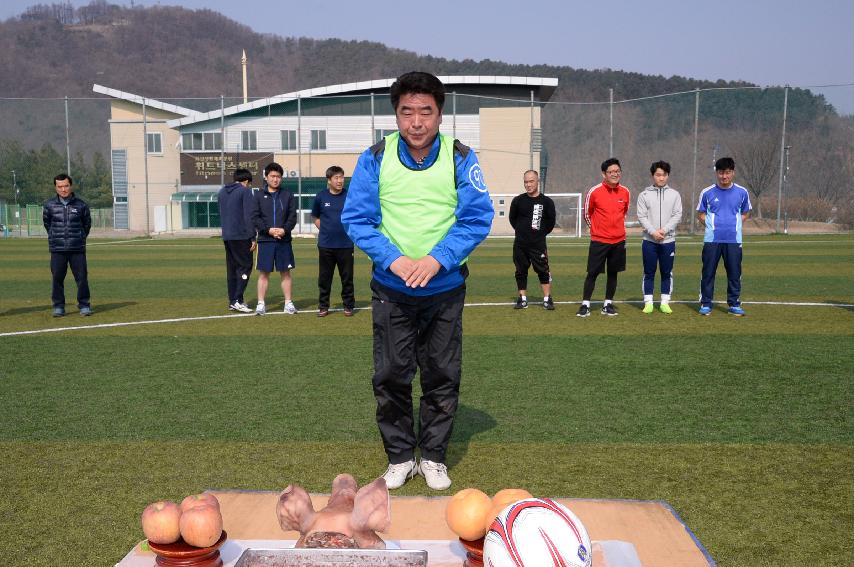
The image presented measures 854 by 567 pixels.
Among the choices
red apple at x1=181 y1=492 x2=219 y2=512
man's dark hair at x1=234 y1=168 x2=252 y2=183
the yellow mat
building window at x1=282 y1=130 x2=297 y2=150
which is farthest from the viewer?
building window at x1=282 y1=130 x2=297 y2=150

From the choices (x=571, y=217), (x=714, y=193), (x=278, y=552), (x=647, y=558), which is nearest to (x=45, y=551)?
(x=278, y=552)

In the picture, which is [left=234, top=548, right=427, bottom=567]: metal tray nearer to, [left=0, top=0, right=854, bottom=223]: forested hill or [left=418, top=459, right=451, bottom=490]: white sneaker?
[left=418, top=459, right=451, bottom=490]: white sneaker

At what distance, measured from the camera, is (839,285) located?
50.1 ft

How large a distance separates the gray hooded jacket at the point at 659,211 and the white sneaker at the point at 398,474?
7.64 meters

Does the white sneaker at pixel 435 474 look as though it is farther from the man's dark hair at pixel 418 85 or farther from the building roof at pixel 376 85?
the building roof at pixel 376 85

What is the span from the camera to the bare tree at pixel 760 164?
62750 millimetres

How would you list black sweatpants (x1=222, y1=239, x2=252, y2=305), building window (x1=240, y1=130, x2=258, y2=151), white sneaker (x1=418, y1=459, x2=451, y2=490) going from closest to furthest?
white sneaker (x1=418, y1=459, x2=451, y2=490) < black sweatpants (x1=222, y1=239, x2=252, y2=305) < building window (x1=240, y1=130, x2=258, y2=151)

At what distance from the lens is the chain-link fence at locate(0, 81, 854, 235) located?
1697 inches

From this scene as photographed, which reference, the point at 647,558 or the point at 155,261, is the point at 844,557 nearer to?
the point at 647,558

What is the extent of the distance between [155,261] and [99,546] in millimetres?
21760

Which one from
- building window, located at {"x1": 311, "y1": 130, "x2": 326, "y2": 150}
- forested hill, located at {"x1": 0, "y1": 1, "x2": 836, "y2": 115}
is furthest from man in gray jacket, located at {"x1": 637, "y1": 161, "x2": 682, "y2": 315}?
forested hill, located at {"x1": 0, "y1": 1, "x2": 836, "y2": 115}

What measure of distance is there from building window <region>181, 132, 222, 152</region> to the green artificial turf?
138 ft

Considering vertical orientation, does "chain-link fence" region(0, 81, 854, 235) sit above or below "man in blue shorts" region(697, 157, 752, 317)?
above

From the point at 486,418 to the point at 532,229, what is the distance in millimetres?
6521
